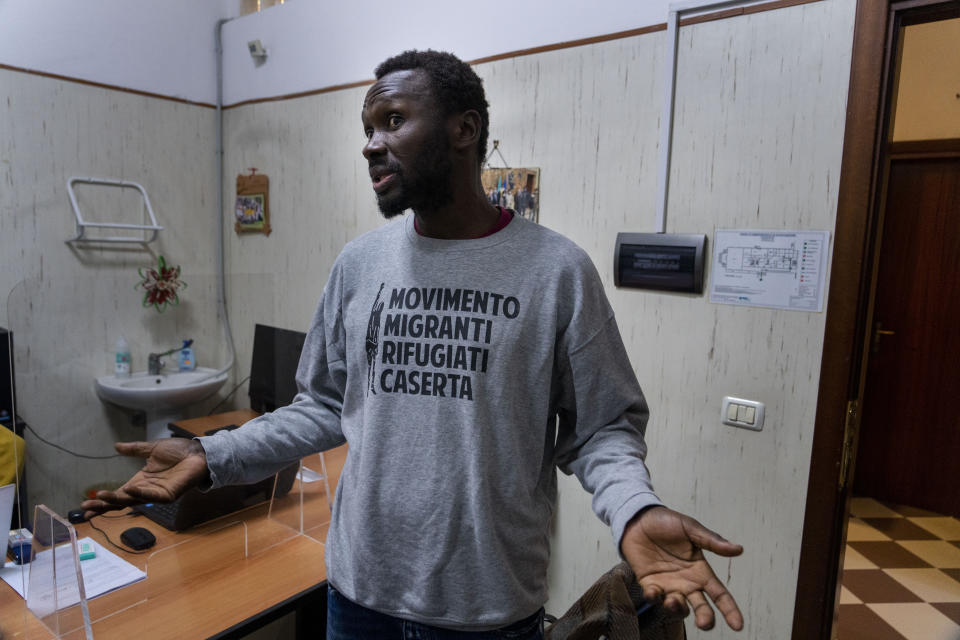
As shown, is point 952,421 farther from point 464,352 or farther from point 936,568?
point 464,352

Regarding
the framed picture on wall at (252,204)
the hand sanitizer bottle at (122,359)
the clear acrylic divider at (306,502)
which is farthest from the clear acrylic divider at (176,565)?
the framed picture on wall at (252,204)

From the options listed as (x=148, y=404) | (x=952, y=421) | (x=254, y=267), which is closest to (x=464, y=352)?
(x=148, y=404)

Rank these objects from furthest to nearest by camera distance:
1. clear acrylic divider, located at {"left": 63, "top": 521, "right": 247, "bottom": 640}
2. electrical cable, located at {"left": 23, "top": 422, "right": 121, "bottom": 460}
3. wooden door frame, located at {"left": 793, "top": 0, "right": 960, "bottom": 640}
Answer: electrical cable, located at {"left": 23, "top": 422, "right": 121, "bottom": 460} → wooden door frame, located at {"left": 793, "top": 0, "right": 960, "bottom": 640} → clear acrylic divider, located at {"left": 63, "top": 521, "right": 247, "bottom": 640}

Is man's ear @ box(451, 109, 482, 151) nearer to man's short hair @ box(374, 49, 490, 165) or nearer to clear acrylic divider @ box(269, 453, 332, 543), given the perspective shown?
man's short hair @ box(374, 49, 490, 165)


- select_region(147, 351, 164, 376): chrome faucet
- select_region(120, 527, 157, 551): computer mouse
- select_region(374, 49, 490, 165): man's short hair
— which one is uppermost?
select_region(374, 49, 490, 165): man's short hair

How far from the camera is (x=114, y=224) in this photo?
296cm

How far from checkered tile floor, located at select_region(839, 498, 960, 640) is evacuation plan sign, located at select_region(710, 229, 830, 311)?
4.80ft

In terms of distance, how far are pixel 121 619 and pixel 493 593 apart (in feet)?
2.78

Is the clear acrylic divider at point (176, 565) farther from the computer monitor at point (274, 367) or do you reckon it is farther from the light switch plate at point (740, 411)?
the light switch plate at point (740, 411)

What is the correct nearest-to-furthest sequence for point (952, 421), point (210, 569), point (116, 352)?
point (210, 569) → point (116, 352) → point (952, 421)

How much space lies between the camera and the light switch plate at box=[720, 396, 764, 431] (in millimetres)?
1727

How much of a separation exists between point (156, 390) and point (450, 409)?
2.30 meters

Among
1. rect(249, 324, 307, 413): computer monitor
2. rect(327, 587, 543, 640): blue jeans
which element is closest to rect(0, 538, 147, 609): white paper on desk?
rect(327, 587, 543, 640): blue jeans

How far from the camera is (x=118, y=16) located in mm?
2904
